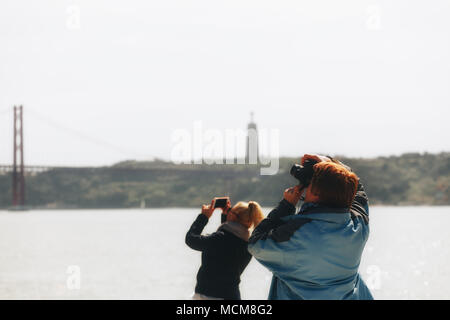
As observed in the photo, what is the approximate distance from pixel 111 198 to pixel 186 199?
24.2 ft

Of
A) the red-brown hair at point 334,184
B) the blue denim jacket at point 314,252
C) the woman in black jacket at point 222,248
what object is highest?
the red-brown hair at point 334,184

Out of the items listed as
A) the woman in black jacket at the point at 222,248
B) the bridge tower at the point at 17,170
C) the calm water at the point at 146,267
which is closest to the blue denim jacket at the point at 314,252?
the woman in black jacket at the point at 222,248

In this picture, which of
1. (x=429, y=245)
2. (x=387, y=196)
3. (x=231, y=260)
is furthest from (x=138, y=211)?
(x=231, y=260)

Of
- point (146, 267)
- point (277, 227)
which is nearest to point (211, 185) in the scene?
point (146, 267)

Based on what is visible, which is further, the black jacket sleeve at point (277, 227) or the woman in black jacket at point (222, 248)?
the woman in black jacket at point (222, 248)

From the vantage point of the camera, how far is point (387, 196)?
62.8 meters

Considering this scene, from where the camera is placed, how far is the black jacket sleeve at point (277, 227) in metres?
2.01

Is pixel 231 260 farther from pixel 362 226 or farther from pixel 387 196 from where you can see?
pixel 387 196

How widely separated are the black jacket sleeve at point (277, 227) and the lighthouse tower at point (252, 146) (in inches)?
2632

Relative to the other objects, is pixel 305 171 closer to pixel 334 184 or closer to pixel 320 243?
pixel 334 184

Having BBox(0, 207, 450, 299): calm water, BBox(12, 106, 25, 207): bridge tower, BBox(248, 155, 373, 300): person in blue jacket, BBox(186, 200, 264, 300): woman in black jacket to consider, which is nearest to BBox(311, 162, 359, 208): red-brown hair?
BBox(248, 155, 373, 300): person in blue jacket

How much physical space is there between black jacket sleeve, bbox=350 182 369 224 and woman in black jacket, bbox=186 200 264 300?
1066mm

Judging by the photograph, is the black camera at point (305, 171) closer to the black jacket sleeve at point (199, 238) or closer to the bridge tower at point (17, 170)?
the black jacket sleeve at point (199, 238)

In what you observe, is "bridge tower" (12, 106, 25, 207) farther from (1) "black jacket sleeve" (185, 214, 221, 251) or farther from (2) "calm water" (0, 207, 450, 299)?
(1) "black jacket sleeve" (185, 214, 221, 251)
